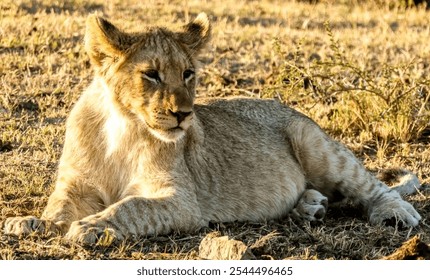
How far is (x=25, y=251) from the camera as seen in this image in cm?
552

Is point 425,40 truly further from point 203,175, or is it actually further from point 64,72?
point 203,175

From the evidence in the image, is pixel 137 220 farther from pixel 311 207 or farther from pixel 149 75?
pixel 311 207

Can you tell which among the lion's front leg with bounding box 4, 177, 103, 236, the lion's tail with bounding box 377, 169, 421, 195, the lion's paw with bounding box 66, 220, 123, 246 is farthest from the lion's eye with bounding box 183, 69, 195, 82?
the lion's tail with bounding box 377, 169, 421, 195

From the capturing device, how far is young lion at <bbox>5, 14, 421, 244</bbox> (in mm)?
5875

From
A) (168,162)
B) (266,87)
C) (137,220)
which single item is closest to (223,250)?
(137,220)

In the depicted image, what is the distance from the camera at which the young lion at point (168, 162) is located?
5.88 m

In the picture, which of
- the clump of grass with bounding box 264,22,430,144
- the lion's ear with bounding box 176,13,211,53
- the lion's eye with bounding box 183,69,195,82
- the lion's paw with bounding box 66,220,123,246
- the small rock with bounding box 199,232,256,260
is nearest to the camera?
the small rock with bounding box 199,232,256,260

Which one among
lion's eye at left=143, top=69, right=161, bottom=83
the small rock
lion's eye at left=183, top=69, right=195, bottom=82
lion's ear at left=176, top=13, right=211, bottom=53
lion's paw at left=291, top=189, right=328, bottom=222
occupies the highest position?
lion's ear at left=176, top=13, right=211, bottom=53

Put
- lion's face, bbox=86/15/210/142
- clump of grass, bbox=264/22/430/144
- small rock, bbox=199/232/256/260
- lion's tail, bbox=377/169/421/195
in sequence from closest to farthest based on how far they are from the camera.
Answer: small rock, bbox=199/232/256/260, lion's face, bbox=86/15/210/142, lion's tail, bbox=377/169/421/195, clump of grass, bbox=264/22/430/144

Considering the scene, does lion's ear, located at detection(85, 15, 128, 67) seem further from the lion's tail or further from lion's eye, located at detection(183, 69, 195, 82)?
the lion's tail

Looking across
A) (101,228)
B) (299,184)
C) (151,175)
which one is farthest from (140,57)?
(299,184)

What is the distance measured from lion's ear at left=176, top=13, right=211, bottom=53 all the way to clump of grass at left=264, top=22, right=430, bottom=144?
2301mm

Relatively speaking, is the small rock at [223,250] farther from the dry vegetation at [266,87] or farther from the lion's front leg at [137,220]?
the lion's front leg at [137,220]

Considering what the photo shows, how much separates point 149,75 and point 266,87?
3915 mm
